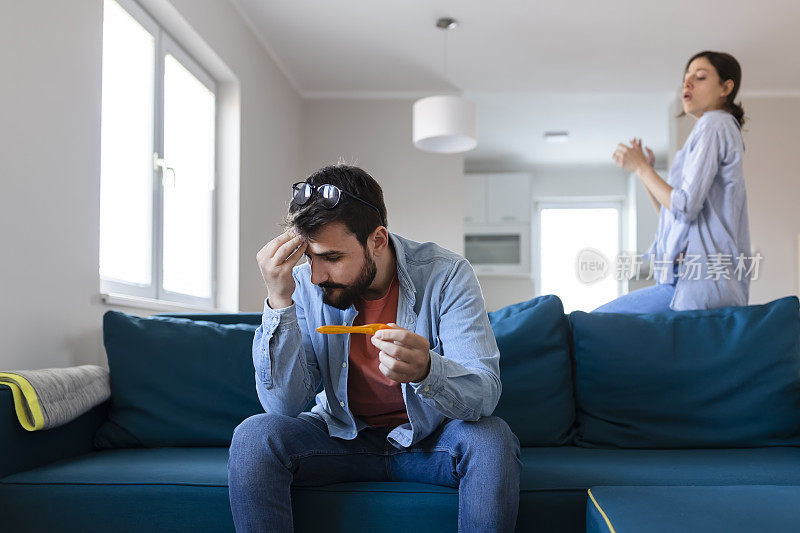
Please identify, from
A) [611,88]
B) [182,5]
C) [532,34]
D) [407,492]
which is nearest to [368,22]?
[532,34]

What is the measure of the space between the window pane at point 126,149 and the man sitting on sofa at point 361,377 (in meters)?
1.66

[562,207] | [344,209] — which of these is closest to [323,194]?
[344,209]

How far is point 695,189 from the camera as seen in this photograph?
2.44m

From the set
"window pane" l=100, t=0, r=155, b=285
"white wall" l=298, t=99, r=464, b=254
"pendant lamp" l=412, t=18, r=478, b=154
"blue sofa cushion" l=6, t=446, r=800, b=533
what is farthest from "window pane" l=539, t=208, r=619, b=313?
"blue sofa cushion" l=6, t=446, r=800, b=533

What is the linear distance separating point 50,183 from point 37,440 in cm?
98

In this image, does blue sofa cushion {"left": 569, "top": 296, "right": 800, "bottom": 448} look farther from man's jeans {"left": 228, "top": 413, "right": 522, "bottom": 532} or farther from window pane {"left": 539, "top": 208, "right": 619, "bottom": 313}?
window pane {"left": 539, "top": 208, "right": 619, "bottom": 313}

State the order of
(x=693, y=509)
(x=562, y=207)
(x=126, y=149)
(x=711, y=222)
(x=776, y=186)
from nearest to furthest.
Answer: (x=693, y=509) → (x=711, y=222) → (x=126, y=149) → (x=776, y=186) → (x=562, y=207)

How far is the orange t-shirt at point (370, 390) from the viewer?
172 cm

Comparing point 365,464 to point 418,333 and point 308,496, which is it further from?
point 418,333

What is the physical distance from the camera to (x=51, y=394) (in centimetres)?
189

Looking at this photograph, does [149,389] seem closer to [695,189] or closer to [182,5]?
[695,189]

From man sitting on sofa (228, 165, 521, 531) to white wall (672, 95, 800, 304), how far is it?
504 centimetres

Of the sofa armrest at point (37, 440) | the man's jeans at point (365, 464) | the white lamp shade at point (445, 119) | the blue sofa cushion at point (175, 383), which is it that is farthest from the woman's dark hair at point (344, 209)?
the white lamp shade at point (445, 119)

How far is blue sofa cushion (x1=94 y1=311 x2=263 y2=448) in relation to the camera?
2162 millimetres
